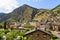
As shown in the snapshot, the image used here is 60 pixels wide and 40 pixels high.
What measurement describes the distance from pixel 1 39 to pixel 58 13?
633 ft

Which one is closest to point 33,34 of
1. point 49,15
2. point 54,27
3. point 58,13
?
point 54,27

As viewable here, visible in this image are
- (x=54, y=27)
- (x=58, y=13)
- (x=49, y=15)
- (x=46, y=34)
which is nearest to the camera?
(x=46, y=34)

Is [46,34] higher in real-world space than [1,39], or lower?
lower

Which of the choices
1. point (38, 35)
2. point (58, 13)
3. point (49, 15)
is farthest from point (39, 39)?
point (58, 13)

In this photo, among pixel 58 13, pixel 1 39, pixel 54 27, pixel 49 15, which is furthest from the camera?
Answer: pixel 58 13

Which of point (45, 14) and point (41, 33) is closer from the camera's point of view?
point (41, 33)

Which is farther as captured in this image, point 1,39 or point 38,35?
point 38,35

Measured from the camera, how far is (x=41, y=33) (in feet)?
127

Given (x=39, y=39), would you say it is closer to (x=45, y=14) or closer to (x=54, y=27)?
(x=54, y=27)

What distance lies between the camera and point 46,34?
1511 inches

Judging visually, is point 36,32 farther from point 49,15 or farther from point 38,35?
point 49,15

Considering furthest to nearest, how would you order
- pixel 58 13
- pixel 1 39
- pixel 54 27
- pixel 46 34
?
pixel 58 13 → pixel 54 27 → pixel 46 34 → pixel 1 39

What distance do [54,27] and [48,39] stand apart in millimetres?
56254

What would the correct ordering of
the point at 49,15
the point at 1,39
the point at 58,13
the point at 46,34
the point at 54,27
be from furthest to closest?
the point at 58,13 → the point at 49,15 → the point at 54,27 → the point at 46,34 → the point at 1,39
